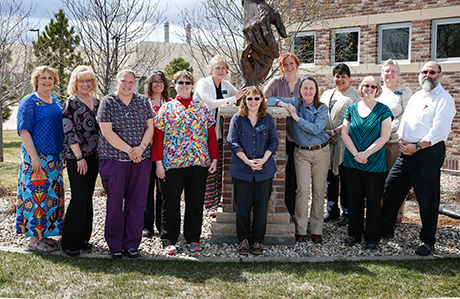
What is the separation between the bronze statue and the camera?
17.9 feet

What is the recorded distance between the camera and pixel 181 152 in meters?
4.97

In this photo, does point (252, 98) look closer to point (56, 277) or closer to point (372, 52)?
point (56, 277)

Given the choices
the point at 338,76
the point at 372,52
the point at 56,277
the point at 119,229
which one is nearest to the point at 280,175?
the point at 338,76

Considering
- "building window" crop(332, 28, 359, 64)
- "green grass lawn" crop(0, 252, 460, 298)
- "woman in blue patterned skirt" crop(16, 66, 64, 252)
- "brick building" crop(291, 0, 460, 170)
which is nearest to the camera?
"green grass lawn" crop(0, 252, 460, 298)

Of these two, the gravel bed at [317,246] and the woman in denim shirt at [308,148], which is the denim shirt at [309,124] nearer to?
the woman in denim shirt at [308,148]

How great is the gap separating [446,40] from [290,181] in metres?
8.05

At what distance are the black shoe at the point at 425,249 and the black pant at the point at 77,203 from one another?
3.85 meters

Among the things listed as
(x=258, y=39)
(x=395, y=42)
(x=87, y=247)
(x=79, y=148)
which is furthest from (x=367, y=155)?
(x=395, y=42)

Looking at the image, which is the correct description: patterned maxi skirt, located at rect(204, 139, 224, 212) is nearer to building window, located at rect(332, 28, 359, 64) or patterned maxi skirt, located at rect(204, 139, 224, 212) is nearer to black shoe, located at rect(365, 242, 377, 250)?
black shoe, located at rect(365, 242, 377, 250)

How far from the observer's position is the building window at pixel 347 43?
40.8ft

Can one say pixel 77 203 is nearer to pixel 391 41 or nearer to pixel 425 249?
pixel 425 249

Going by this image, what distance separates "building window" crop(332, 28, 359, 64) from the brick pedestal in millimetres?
7750

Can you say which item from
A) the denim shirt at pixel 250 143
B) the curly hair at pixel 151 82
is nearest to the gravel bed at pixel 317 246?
the denim shirt at pixel 250 143

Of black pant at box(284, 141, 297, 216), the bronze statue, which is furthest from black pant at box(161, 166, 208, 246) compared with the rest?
the bronze statue
